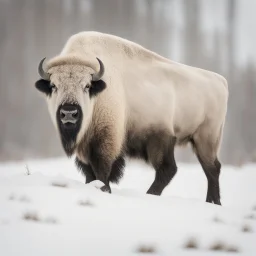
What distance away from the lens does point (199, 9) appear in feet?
174

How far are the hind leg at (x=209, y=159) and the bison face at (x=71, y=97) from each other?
2.19 m

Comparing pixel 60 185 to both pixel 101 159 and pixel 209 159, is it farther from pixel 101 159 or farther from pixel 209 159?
pixel 209 159

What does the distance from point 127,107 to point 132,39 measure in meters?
42.8

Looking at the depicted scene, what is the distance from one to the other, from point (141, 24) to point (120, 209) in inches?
2035

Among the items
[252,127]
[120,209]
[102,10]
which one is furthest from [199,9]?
[120,209]

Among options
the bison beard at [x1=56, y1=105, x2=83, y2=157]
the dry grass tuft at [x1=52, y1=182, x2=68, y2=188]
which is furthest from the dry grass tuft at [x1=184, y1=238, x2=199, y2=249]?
the bison beard at [x1=56, y1=105, x2=83, y2=157]

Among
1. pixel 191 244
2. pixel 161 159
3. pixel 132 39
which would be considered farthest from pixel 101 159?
pixel 132 39

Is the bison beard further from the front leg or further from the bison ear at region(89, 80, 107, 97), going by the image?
the bison ear at region(89, 80, 107, 97)

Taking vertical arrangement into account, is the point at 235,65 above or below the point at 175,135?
below

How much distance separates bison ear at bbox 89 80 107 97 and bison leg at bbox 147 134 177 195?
45.9 inches

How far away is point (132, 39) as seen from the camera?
4950cm

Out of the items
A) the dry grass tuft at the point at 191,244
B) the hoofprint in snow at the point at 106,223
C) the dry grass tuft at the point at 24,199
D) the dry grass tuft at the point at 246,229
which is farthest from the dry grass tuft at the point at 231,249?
the dry grass tuft at the point at 24,199

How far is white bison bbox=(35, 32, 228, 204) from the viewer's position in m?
6.54

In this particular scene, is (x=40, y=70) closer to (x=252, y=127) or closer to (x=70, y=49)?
(x=70, y=49)
